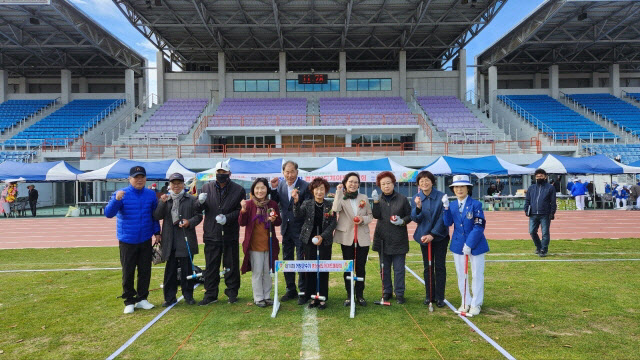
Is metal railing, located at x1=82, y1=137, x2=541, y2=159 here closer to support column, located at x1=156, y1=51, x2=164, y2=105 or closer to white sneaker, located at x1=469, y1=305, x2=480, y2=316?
support column, located at x1=156, y1=51, x2=164, y2=105

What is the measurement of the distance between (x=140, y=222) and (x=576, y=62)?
1784 inches

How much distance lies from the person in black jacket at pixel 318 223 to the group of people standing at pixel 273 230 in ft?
0.05

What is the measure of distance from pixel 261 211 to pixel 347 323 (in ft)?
6.25

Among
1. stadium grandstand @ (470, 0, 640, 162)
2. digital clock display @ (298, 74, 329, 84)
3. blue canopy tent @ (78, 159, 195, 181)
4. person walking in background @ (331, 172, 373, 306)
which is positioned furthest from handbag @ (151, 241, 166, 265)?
digital clock display @ (298, 74, 329, 84)

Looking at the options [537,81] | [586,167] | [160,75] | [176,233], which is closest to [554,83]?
[537,81]

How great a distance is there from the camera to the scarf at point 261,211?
555 centimetres

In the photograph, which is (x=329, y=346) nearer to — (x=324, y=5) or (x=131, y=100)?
(x=324, y=5)

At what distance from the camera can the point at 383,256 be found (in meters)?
5.66

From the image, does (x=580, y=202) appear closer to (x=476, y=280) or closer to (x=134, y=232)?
(x=476, y=280)

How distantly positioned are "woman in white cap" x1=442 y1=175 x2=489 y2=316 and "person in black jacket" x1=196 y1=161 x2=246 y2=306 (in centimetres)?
294

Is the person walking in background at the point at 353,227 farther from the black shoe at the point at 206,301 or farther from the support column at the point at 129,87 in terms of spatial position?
the support column at the point at 129,87

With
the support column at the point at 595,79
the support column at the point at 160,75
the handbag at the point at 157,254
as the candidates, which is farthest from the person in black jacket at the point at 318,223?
the support column at the point at 595,79

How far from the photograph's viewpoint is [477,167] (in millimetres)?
20688

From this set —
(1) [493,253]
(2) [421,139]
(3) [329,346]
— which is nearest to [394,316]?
(3) [329,346]
